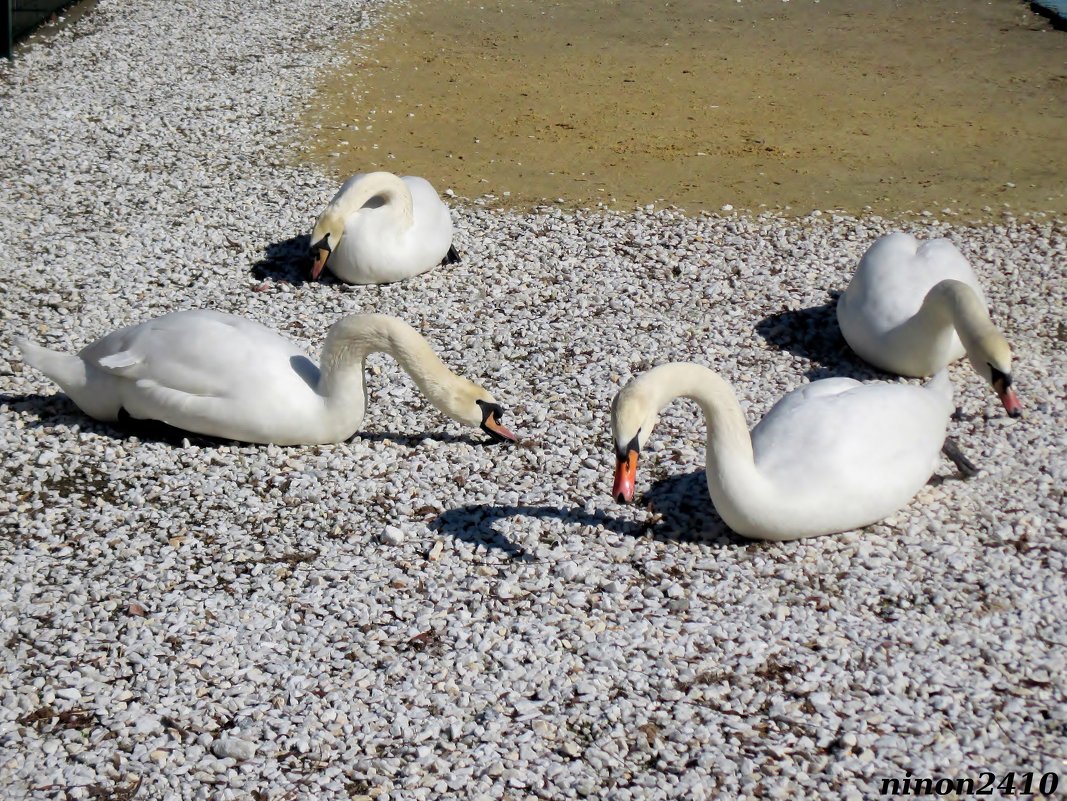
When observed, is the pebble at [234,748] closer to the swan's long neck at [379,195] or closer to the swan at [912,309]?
the swan at [912,309]

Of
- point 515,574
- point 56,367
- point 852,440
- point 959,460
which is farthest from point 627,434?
point 56,367

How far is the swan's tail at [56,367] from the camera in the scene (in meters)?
6.26

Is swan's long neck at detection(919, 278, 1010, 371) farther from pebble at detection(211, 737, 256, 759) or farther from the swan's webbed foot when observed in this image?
pebble at detection(211, 737, 256, 759)

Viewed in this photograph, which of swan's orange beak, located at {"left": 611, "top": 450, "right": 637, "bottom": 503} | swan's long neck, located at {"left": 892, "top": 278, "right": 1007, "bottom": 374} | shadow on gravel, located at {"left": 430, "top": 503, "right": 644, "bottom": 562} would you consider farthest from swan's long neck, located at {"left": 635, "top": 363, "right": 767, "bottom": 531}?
swan's long neck, located at {"left": 892, "top": 278, "right": 1007, "bottom": 374}

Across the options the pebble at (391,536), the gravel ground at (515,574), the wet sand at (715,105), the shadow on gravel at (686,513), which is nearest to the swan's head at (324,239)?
the gravel ground at (515,574)

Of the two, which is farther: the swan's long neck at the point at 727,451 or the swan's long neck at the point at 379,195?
the swan's long neck at the point at 379,195

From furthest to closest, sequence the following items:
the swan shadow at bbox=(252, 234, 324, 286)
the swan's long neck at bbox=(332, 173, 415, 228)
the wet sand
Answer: the wet sand < the swan shadow at bbox=(252, 234, 324, 286) < the swan's long neck at bbox=(332, 173, 415, 228)

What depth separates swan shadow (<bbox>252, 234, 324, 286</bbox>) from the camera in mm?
8281

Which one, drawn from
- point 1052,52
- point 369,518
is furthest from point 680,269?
point 1052,52

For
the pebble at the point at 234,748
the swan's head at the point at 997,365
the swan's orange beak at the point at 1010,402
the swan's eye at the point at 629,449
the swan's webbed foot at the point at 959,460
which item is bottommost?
the pebble at the point at 234,748

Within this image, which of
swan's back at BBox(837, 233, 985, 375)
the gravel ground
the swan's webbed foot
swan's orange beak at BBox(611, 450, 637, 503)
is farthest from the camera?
swan's back at BBox(837, 233, 985, 375)

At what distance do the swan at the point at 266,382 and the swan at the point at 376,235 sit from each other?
1.97 metres

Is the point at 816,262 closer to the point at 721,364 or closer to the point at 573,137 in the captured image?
the point at 721,364

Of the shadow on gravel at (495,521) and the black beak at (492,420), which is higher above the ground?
the black beak at (492,420)
